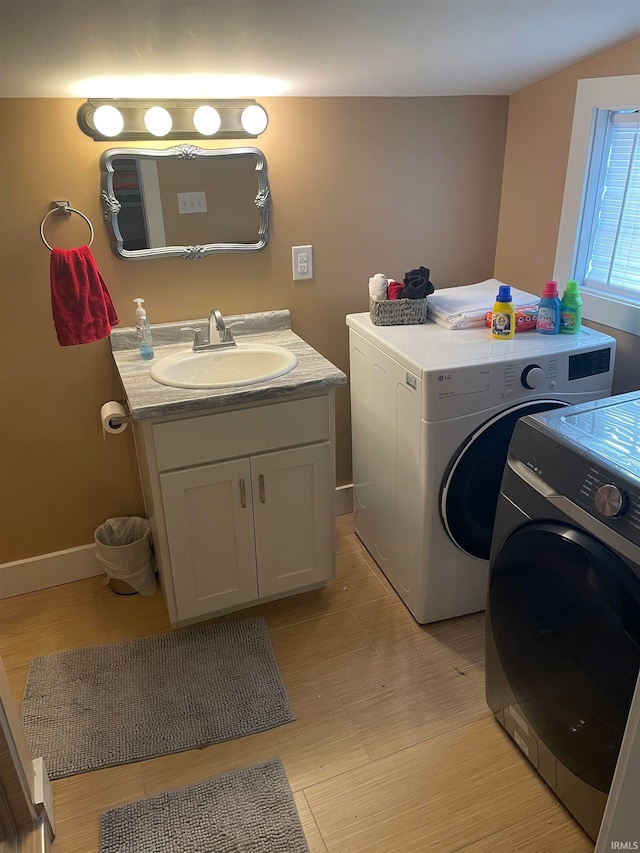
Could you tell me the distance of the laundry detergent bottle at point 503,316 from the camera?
75.9 inches

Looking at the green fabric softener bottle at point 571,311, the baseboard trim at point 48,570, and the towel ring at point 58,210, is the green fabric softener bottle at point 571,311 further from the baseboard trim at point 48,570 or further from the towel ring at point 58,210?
the baseboard trim at point 48,570

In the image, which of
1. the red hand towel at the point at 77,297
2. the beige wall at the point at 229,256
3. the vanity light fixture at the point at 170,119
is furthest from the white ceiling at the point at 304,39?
the red hand towel at the point at 77,297

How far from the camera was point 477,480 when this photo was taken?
1.91 meters

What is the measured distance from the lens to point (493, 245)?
256 cm

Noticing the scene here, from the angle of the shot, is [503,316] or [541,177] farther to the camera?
[541,177]

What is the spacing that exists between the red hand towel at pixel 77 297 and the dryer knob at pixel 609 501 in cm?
145

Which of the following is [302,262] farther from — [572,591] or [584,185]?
[572,591]

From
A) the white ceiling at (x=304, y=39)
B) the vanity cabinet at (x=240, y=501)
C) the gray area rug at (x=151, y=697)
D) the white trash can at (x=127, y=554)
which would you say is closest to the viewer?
the white ceiling at (x=304, y=39)

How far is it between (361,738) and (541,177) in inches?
76.3

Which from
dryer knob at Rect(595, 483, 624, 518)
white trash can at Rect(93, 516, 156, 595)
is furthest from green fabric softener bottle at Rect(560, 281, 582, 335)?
white trash can at Rect(93, 516, 156, 595)

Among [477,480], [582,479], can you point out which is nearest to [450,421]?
[477,480]

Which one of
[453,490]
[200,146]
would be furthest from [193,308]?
[453,490]

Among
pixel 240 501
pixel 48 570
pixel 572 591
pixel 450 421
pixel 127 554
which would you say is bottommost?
pixel 48 570

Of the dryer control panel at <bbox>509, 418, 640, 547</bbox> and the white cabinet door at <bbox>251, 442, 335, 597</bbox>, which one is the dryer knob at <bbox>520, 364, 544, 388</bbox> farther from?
the white cabinet door at <bbox>251, 442, 335, 597</bbox>
